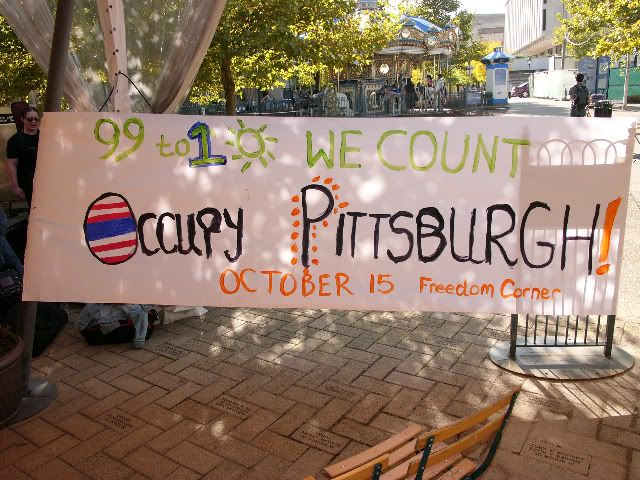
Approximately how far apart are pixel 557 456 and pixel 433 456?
1.72 metres

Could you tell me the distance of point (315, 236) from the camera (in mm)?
3301

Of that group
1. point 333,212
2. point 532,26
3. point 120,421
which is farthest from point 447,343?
point 532,26

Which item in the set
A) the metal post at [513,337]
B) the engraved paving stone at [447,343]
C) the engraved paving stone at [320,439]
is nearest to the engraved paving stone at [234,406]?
the engraved paving stone at [320,439]

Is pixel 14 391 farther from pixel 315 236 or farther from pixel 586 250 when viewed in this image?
pixel 586 250

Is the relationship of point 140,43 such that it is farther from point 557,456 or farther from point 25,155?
point 557,456

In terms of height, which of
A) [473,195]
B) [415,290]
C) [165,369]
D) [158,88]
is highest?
[158,88]

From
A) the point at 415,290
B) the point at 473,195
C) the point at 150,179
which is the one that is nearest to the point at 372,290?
the point at 415,290

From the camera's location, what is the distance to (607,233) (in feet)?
10.5

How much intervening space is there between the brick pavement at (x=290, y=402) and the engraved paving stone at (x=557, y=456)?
0.01 m

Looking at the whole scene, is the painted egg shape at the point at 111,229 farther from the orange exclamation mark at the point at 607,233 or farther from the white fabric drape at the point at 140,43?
the orange exclamation mark at the point at 607,233

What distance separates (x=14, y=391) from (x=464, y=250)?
296 cm

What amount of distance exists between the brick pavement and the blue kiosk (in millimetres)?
26804

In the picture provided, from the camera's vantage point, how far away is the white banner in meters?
3.18

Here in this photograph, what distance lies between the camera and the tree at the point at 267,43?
31.3ft
